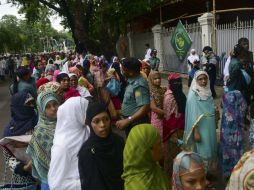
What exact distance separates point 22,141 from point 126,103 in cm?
142

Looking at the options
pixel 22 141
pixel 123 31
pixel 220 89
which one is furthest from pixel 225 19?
pixel 22 141

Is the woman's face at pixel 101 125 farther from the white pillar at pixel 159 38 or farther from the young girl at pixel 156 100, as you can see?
the white pillar at pixel 159 38

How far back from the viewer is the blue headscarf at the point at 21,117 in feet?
14.0

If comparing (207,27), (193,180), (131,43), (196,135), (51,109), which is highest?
(207,27)

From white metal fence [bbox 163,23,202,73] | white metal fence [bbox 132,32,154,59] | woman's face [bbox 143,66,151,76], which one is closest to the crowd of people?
woman's face [bbox 143,66,151,76]

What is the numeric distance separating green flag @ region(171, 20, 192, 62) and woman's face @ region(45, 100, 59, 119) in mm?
12062

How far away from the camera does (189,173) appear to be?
8.00ft

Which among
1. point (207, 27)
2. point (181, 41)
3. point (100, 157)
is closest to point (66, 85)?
point (100, 157)

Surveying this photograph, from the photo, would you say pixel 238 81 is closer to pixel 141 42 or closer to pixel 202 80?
pixel 202 80

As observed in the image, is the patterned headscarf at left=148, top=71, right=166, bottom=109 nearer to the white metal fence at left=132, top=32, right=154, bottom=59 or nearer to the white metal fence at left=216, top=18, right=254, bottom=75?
the white metal fence at left=216, top=18, right=254, bottom=75

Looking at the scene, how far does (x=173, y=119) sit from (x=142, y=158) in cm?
273

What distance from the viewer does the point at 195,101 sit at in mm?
5441

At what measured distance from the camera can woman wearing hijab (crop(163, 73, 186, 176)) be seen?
214 inches

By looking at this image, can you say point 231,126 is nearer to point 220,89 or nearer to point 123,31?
point 220,89
